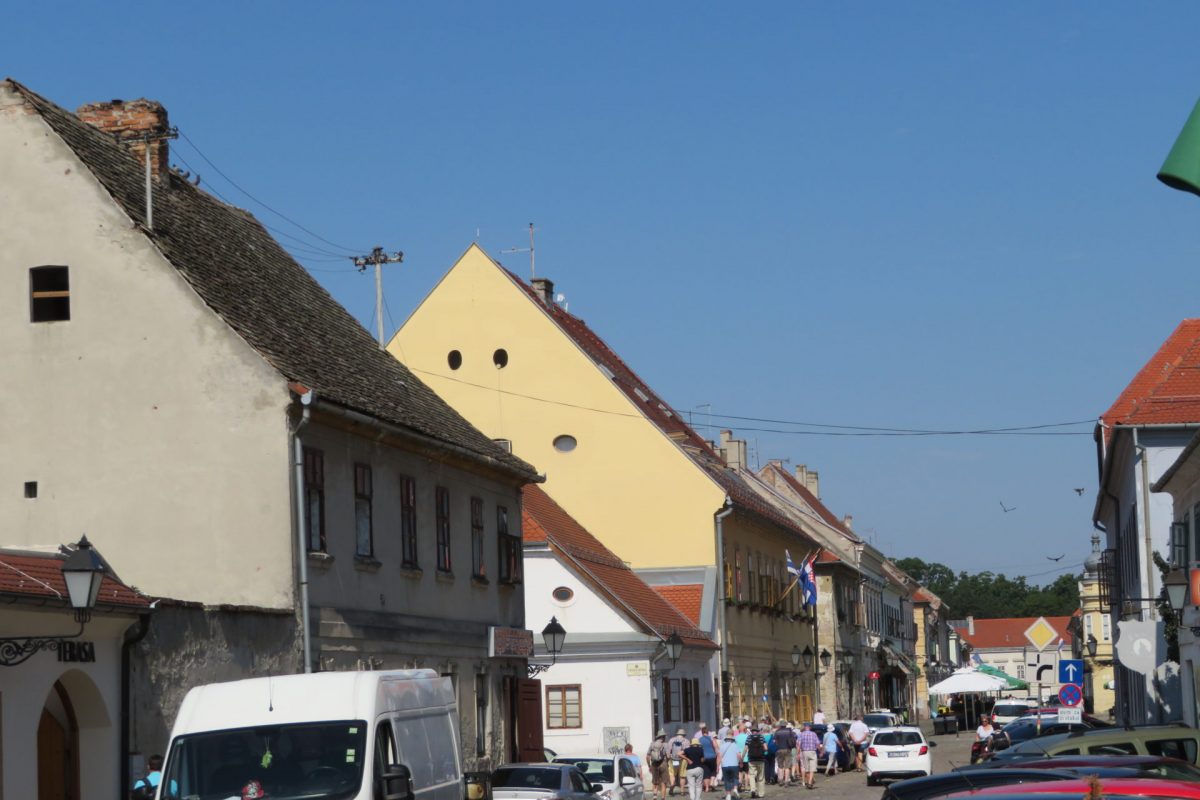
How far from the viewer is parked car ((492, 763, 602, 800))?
Result: 25203 millimetres

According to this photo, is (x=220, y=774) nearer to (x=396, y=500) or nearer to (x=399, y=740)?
(x=399, y=740)

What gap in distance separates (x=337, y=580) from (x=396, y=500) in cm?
307

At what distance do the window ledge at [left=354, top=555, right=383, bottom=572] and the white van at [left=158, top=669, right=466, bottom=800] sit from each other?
35.7 feet

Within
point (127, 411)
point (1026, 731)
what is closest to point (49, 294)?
point (127, 411)

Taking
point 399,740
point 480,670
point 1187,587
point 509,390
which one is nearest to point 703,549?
point 509,390

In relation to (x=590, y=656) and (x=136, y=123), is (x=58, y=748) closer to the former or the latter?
(x=136, y=123)

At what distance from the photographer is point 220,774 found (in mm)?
15344

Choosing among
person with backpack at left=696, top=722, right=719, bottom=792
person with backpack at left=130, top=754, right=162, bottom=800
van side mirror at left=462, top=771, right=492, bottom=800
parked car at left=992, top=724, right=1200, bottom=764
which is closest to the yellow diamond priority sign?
person with backpack at left=696, top=722, right=719, bottom=792

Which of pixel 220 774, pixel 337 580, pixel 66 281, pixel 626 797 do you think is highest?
pixel 66 281

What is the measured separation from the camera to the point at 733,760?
38.7 metres

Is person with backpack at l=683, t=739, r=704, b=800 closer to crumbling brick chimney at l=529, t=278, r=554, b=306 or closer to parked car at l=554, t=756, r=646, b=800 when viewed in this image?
parked car at l=554, t=756, r=646, b=800

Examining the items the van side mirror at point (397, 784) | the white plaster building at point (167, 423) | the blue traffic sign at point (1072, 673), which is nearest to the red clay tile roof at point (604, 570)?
the blue traffic sign at point (1072, 673)

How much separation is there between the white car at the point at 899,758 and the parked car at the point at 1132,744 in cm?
2317

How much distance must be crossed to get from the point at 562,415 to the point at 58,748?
3375 centimetres
